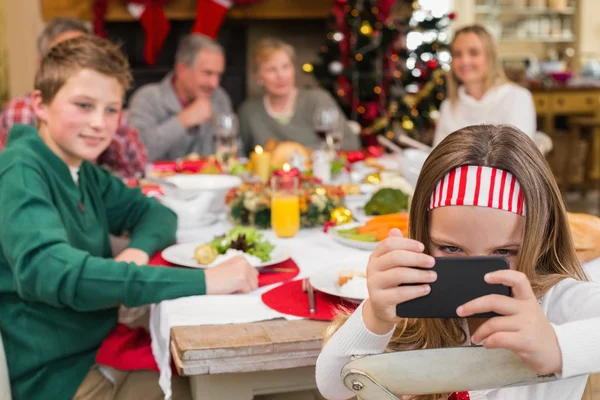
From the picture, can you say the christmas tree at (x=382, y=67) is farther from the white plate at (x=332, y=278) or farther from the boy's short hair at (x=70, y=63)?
the white plate at (x=332, y=278)

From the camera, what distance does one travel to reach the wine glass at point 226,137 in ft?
9.72

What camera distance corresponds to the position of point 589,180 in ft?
22.6

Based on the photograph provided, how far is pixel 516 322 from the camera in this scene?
2.43 ft

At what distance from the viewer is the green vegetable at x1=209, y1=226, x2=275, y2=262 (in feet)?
5.32

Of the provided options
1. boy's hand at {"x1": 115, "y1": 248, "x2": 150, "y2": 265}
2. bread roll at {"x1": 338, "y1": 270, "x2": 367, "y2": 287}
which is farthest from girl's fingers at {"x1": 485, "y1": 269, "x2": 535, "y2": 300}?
boy's hand at {"x1": 115, "y1": 248, "x2": 150, "y2": 265}

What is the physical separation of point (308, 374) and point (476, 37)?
8.04 ft

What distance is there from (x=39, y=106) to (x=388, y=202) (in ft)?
3.05

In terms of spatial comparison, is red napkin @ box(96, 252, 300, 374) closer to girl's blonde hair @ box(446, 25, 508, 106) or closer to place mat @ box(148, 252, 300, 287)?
place mat @ box(148, 252, 300, 287)

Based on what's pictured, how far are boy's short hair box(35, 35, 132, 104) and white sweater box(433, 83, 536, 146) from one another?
1.87 meters

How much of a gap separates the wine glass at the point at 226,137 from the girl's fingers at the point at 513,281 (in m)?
2.26

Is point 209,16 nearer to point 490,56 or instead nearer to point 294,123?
point 294,123

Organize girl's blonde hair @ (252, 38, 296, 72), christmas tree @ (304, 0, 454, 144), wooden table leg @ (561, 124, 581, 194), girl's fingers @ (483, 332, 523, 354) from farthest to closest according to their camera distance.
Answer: wooden table leg @ (561, 124, 581, 194) < christmas tree @ (304, 0, 454, 144) < girl's blonde hair @ (252, 38, 296, 72) < girl's fingers @ (483, 332, 523, 354)

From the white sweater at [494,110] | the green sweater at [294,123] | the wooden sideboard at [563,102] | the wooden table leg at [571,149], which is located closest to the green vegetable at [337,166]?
the white sweater at [494,110]

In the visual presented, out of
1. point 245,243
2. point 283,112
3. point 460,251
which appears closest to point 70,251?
point 245,243
